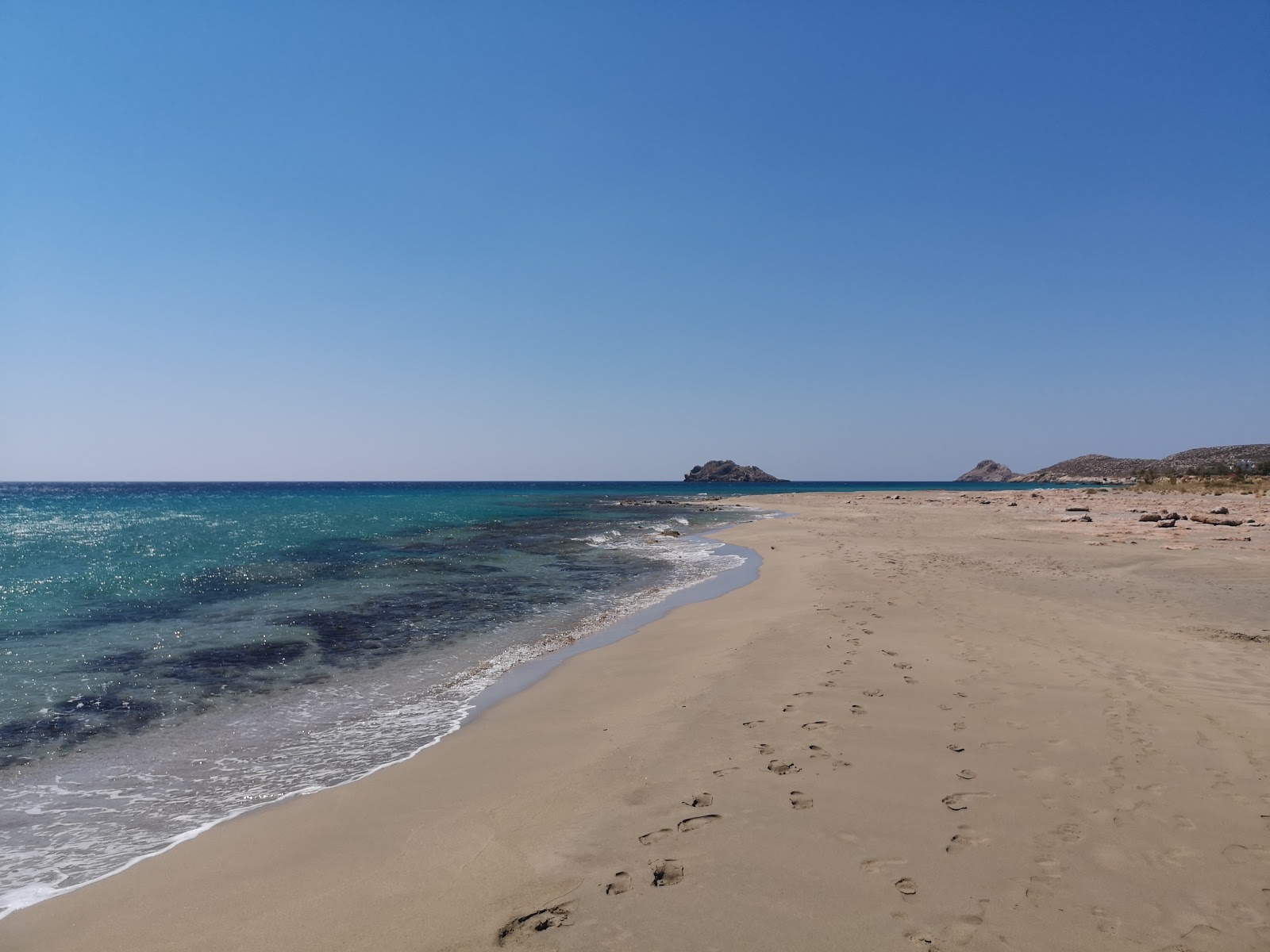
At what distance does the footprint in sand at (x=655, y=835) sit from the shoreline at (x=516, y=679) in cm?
310

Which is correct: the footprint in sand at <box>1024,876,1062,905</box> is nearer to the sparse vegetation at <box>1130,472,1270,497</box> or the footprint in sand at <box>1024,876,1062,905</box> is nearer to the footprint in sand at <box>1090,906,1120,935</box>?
the footprint in sand at <box>1090,906,1120,935</box>

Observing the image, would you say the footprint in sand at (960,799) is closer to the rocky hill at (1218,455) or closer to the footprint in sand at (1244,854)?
the footprint in sand at (1244,854)

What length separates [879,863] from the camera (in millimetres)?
4059

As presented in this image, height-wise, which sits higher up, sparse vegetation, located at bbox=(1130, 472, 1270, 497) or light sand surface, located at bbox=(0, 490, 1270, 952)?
sparse vegetation, located at bbox=(1130, 472, 1270, 497)

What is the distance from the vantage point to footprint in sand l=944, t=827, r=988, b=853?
4195mm

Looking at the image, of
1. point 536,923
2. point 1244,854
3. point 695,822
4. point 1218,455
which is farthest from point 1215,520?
point 1218,455

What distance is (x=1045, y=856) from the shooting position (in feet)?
13.3

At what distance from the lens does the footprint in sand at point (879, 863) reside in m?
4.00

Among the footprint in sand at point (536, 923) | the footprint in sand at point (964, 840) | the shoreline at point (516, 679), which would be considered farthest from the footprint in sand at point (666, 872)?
the shoreline at point (516, 679)

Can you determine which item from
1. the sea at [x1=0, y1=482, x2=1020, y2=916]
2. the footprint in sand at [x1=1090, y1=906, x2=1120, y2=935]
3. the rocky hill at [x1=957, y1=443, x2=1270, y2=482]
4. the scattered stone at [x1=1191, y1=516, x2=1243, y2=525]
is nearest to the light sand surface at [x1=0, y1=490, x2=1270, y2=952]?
the footprint in sand at [x1=1090, y1=906, x2=1120, y2=935]

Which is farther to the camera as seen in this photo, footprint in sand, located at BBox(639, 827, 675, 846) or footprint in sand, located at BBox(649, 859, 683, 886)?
footprint in sand, located at BBox(639, 827, 675, 846)

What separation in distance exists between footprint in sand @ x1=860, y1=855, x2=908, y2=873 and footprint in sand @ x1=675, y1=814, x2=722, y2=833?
42.3 inches

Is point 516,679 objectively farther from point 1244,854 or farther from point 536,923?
point 1244,854

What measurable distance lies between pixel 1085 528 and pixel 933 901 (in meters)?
28.9
